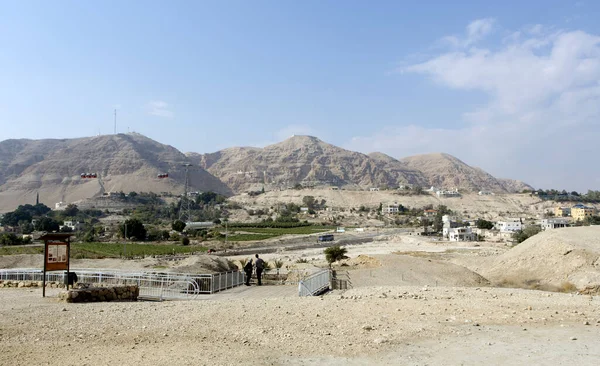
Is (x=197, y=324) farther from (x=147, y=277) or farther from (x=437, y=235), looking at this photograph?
(x=437, y=235)

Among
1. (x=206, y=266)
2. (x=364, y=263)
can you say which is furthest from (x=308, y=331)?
(x=364, y=263)

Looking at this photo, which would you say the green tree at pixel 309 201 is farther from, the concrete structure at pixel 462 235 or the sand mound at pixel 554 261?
the sand mound at pixel 554 261

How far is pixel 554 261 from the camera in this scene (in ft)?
89.6

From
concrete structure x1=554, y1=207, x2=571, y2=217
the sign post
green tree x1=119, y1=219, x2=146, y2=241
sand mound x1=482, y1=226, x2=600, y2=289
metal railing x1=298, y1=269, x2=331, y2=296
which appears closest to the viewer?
metal railing x1=298, y1=269, x2=331, y2=296

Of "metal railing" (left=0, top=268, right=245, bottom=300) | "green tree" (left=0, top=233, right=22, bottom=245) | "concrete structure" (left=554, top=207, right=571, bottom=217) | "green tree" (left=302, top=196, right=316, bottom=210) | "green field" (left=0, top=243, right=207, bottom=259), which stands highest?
"green tree" (left=302, top=196, right=316, bottom=210)

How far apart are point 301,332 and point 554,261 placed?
2153 cm

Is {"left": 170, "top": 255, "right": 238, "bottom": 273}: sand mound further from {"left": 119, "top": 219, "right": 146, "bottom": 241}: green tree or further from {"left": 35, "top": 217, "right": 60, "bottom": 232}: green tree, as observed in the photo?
{"left": 35, "top": 217, "right": 60, "bottom": 232}: green tree

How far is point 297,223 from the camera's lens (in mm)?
111125

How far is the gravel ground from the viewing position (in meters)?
8.77

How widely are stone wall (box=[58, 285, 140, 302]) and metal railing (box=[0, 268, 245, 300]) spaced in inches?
37.2

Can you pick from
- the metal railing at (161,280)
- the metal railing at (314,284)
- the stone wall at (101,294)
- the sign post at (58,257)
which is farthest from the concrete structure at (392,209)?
the stone wall at (101,294)

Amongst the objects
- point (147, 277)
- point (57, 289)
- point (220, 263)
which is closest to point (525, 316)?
point (147, 277)

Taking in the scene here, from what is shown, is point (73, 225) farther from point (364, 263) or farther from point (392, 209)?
point (392, 209)

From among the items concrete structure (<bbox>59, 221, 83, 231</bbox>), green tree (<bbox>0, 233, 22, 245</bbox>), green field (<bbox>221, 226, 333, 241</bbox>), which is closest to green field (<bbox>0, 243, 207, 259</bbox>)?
green tree (<bbox>0, 233, 22, 245</bbox>)
